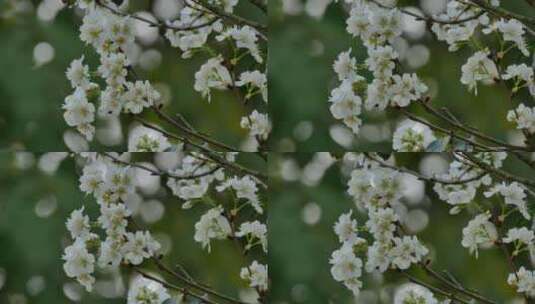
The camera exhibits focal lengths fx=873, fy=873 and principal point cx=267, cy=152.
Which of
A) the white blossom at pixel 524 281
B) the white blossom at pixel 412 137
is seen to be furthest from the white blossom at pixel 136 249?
the white blossom at pixel 524 281

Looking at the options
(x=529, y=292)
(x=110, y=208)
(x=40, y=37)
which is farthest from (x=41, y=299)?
(x=529, y=292)

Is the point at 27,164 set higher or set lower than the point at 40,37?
lower

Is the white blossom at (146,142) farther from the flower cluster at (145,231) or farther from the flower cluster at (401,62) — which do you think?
the flower cluster at (401,62)

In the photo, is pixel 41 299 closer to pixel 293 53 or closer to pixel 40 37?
pixel 40 37

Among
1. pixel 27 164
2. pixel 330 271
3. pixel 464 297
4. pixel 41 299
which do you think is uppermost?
pixel 464 297

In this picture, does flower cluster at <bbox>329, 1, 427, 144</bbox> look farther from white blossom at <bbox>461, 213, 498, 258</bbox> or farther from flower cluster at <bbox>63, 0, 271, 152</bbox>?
white blossom at <bbox>461, 213, 498, 258</bbox>

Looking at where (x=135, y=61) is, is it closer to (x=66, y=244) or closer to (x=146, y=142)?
(x=146, y=142)
